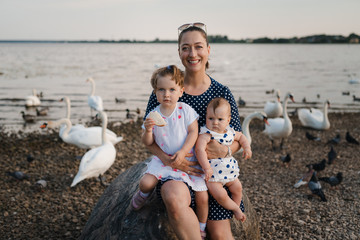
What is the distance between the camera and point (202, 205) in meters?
3.31

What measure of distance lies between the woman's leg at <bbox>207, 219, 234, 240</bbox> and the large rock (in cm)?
41

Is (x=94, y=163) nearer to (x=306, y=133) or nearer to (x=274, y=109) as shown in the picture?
(x=306, y=133)

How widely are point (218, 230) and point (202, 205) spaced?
0.37 metres

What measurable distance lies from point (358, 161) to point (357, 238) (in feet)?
15.0

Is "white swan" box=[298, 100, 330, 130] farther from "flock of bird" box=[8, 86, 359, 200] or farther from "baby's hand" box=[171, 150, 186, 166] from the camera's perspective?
"baby's hand" box=[171, 150, 186, 166]

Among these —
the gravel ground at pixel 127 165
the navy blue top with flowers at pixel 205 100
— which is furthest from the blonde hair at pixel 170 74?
the gravel ground at pixel 127 165

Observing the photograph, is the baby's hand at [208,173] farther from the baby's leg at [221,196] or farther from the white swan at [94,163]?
the white swan at [94,163]

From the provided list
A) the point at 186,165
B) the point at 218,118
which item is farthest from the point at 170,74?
the point at 186,165

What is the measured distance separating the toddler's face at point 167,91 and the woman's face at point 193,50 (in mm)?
395

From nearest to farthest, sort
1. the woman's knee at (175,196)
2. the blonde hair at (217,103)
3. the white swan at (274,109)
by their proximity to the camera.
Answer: the woman's knee at (175,196), the blonde hair at (217,103), the white swan at (274,109)

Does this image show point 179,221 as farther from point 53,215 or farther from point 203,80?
point 53,215

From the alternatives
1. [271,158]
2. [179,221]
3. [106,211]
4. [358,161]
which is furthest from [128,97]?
[179,221]

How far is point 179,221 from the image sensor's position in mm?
3104

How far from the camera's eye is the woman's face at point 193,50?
11.9 ft
